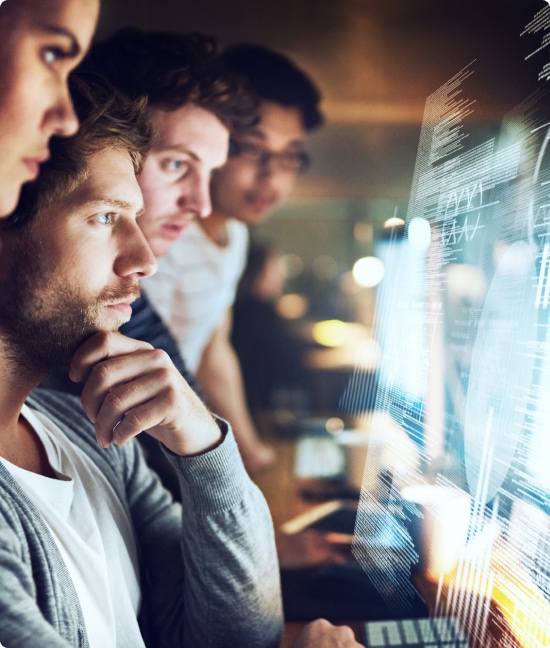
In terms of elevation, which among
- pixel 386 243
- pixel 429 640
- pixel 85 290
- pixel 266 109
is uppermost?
pixel 266 109

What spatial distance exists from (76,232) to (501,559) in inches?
28.5

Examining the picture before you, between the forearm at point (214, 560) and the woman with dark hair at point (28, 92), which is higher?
the woman with dark hair at point (28, 92)

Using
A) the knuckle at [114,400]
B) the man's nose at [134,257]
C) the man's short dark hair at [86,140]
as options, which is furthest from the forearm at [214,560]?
the man's short dark hair at [86,140]

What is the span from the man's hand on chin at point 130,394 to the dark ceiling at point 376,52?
0.44 metres

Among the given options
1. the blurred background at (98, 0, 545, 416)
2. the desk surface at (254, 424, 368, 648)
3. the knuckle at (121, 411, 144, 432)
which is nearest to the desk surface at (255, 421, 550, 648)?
the desk surface at (254, 424, 368, 648)

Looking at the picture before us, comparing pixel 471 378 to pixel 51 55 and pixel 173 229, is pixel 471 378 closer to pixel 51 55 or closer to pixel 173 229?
pixel 173 229

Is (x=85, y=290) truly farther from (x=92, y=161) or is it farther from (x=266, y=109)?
(x=266, y=109)

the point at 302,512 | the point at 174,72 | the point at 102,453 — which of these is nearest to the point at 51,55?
the point at 174,72

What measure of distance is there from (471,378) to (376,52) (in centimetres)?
52

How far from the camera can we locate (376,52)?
88 cm

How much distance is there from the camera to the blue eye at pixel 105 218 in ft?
2.31

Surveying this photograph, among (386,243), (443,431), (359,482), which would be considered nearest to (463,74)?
(386,243)

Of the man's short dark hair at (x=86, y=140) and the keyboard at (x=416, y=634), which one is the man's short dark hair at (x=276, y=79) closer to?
the man's short dark hair at (x=86, y=140)

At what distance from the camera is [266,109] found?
906 mm
